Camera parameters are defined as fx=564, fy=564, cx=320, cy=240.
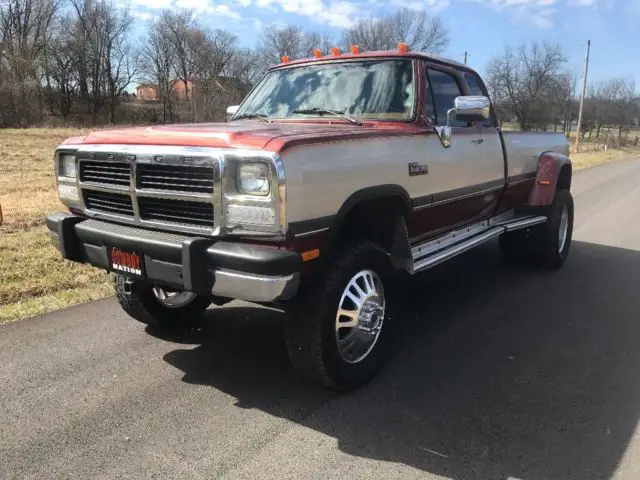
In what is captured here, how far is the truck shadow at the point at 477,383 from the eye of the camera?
9.73 ft

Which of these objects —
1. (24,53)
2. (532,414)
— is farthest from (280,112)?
(24,53)

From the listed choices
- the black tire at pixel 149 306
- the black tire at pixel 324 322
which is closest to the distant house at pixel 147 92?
the black tire at pixel 149 306

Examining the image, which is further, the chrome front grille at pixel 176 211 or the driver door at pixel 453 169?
the driver door at pixel 453 169

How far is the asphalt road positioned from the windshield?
1760mm

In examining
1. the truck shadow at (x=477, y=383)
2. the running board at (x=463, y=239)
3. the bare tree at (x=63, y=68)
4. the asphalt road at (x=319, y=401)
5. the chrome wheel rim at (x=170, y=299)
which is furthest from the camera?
the bare tree at (x=63, y=68)

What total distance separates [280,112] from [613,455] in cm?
327

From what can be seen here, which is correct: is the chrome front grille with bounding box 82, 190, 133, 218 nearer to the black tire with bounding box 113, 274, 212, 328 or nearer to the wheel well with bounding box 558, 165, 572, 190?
the black tire with bounding box 113, 274, 212, 328

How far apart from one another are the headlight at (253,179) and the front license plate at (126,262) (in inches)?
30.3

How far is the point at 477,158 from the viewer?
4914 mm

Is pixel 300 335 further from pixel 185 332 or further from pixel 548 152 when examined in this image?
pixel 548 152

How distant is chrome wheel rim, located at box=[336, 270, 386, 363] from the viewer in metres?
3.45

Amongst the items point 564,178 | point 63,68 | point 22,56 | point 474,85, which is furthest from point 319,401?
point 63,68

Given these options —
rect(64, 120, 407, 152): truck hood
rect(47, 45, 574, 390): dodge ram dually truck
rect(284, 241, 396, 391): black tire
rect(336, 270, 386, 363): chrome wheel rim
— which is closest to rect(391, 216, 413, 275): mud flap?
rect(47, 45, 574, 390): dodge ram dually truck

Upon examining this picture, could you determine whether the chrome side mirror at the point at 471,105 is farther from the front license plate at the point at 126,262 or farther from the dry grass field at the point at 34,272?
the dry grass field at the point at 34,272
